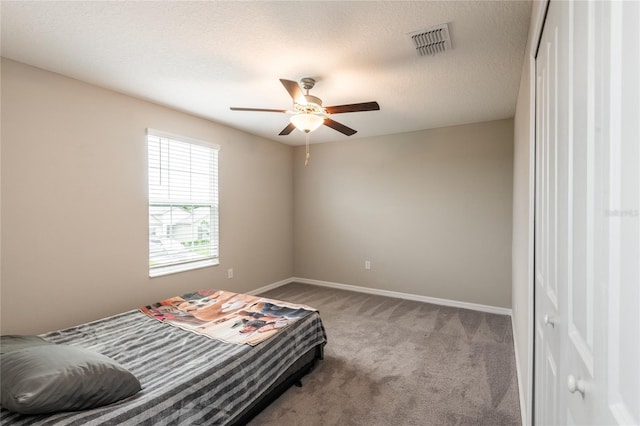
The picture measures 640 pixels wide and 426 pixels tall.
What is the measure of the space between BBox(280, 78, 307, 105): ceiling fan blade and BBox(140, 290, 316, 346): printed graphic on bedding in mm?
1813

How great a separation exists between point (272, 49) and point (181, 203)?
2.24 m

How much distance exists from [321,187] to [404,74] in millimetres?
2922

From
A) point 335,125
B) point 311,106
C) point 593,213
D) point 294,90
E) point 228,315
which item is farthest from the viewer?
point 335,125

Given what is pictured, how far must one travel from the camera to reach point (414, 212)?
453 cm

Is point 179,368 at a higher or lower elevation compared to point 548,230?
lower

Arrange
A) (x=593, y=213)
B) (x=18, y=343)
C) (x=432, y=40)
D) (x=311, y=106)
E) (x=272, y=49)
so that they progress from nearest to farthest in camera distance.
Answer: (x=593, y=213), (x=18, y=343), (x=432, y=40), (x=272, y=49), (x=311, y=106)

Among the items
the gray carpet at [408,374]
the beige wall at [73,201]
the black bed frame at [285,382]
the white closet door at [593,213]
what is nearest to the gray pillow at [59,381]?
the black bed frame at [285,382]

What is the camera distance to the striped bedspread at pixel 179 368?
1.47 meters

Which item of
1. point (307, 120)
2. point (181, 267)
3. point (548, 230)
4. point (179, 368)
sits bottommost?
point (179, 368)

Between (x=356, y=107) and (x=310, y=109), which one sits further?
(x=310, y=109)

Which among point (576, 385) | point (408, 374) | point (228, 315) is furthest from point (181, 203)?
point (576, 385)

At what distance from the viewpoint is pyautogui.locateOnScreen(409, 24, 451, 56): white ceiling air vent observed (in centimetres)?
201

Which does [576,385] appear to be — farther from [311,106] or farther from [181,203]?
[181,203]

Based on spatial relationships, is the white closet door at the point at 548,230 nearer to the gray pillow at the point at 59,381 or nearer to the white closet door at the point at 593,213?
the white closet door at the point at 593,213
